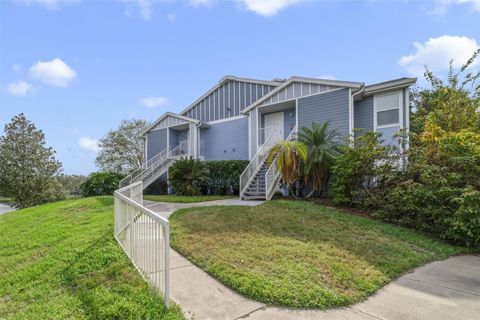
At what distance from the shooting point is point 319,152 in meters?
9.93

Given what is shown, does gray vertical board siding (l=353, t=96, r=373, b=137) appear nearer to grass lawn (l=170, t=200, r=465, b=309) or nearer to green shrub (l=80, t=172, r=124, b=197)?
grass lawn (l=170, t=200, r=465, b=309)

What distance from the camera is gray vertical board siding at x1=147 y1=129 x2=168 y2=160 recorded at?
61.8 ft

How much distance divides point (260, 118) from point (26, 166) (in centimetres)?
1689

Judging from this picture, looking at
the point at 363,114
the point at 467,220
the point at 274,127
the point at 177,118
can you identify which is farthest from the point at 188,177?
the point at 467,220

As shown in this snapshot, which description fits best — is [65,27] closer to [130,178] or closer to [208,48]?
[208,48]

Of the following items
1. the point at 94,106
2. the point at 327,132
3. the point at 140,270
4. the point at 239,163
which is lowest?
the point at 140,270

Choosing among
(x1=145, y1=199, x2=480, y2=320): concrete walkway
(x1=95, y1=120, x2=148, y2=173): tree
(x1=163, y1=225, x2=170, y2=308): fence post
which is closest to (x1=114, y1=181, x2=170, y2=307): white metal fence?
(x1=163, y1=225, x2=170, y2=308): fence post

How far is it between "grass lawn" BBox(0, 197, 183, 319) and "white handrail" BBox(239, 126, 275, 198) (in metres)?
6.20

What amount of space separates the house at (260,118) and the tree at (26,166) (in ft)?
24.2

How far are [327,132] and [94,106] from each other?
1075cm

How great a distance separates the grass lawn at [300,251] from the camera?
3373 mm

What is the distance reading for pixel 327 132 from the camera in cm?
1065

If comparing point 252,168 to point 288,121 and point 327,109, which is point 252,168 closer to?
point 288,121

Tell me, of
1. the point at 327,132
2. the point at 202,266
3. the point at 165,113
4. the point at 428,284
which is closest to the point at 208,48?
the point at 327,132
